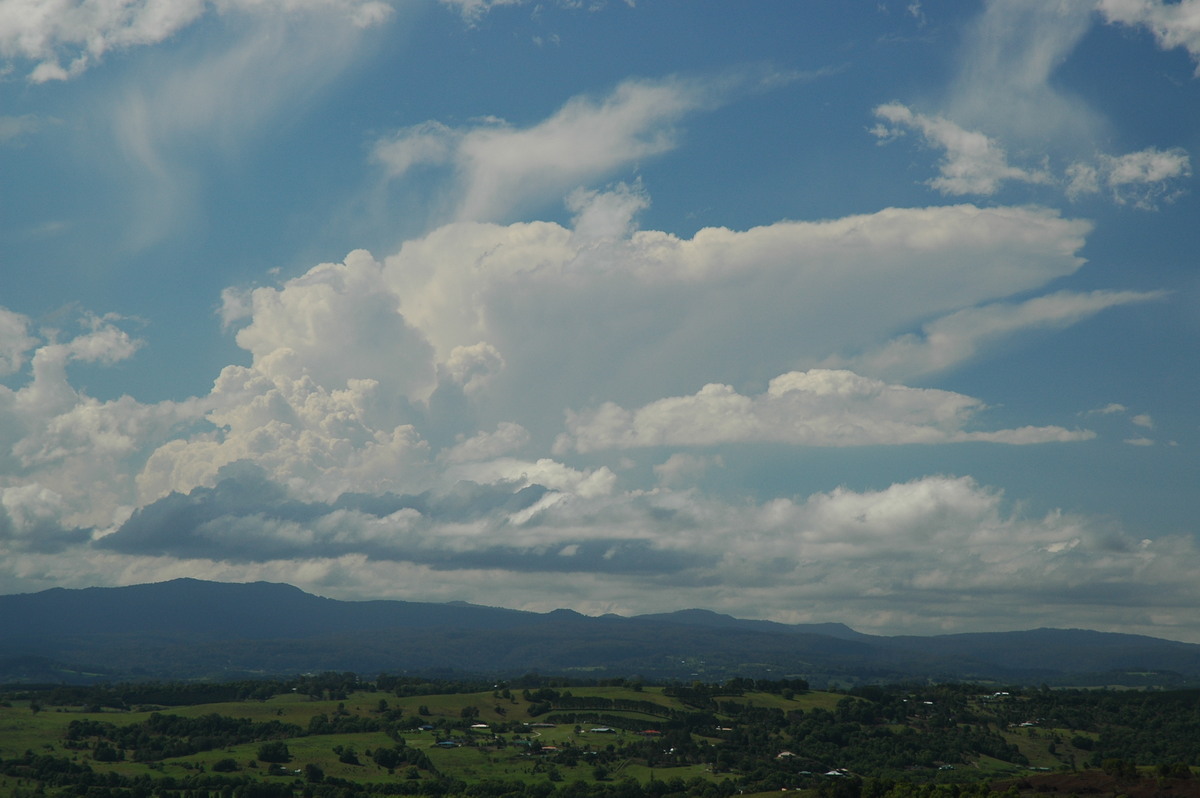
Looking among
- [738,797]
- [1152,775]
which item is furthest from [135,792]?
[1152,775]

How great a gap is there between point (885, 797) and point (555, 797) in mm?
68532

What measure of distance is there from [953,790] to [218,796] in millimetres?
133242

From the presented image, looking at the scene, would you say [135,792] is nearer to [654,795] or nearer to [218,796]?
[218,796]

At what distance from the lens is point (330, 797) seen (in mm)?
197000

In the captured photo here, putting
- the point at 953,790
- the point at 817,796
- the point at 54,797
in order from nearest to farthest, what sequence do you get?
the point at 953,790 → the point at 817,796 → the point at 54,797

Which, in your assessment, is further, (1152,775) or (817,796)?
(817,796)

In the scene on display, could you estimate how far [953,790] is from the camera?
147 meters

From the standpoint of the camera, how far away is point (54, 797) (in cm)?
18850

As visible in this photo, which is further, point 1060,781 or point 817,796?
point 817,796

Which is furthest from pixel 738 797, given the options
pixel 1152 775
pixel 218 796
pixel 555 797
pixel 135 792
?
pixel 135 792

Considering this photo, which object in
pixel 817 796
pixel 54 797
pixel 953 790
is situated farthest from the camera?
pixel 54 797

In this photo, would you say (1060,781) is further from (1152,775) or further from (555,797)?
(555,797)

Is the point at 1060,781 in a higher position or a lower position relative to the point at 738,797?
higher

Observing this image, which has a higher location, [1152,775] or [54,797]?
[1152,775]
